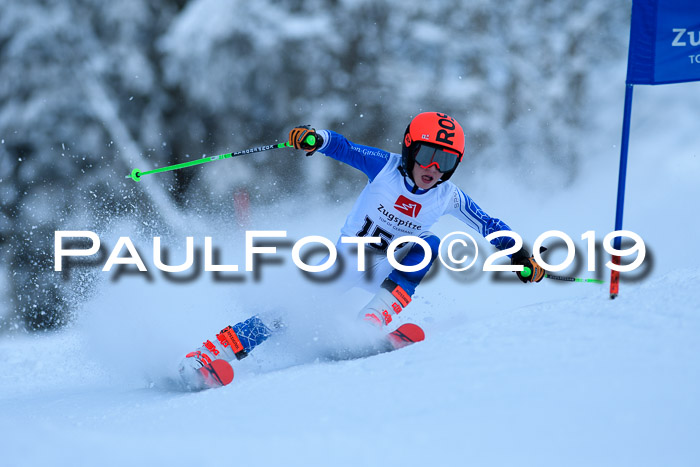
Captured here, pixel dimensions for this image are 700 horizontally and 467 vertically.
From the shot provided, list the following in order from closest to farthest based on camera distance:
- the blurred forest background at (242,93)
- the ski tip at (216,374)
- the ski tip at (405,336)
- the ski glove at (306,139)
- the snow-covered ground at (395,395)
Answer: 1. the snow-covered ground at (395,395)
2. the ski tip at (216,374)
3. the ski tip at (405,336)
4. the ski glove at (306,139)
5. the blurred forest background at (242,93)

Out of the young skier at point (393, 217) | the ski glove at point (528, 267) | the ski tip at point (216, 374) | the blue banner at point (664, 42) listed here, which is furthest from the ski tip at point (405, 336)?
the blue banner at point (664, 42)

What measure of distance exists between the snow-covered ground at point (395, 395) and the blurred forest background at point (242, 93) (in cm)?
513

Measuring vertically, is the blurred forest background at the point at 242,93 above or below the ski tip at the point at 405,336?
above

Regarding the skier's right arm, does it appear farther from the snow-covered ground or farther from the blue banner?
the blue banner

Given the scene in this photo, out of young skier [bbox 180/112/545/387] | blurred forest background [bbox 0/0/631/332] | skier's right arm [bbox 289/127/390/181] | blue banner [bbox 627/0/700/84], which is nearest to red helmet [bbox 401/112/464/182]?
young skier [bbox 180/112/545/387]

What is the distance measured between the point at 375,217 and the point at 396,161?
1.23ft

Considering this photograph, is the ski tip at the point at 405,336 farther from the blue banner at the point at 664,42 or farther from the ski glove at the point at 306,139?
the blue banner at the point at 664,42

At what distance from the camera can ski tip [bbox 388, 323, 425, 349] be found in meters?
3.50

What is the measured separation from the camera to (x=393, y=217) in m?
3.84

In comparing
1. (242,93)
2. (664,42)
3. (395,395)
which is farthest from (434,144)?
(242,93)

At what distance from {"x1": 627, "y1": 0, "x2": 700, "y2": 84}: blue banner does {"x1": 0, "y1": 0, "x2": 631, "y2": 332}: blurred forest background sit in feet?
20.2

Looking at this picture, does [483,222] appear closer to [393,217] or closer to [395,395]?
[393,217]

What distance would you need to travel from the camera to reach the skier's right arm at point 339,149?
3.74 meters

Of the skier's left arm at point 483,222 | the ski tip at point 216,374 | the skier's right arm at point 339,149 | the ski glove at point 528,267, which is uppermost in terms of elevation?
the skier's right arm at point 339,149
